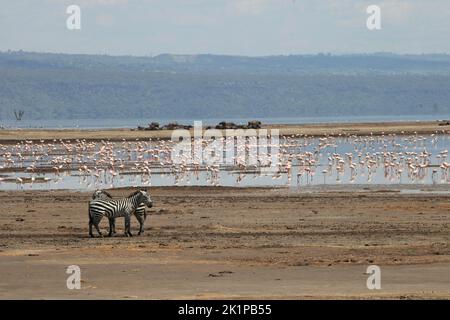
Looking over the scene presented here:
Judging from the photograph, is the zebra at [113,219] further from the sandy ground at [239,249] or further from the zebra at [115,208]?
the sandy ground at [239,249]

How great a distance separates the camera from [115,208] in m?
21.6

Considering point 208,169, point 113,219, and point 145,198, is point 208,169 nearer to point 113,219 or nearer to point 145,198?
point 145,198

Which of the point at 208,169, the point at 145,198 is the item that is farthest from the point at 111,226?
the point at 208,169

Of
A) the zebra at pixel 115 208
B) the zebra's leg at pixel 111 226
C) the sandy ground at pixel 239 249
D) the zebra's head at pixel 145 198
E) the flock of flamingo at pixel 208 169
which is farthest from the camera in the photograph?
the flock of flamingo at pixel 208 169

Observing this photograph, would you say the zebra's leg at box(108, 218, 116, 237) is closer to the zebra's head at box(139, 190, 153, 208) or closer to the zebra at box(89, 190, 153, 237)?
the zebra at box(89, 190, 153, 237)

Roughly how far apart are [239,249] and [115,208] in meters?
2.82

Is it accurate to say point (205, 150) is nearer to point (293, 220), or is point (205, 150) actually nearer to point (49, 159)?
point (49, 159)

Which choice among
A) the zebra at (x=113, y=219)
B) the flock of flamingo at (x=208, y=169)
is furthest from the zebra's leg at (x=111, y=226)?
the flock of flamingo at (x=208, y=169)

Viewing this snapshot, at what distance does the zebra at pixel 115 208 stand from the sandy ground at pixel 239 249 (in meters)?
0.35

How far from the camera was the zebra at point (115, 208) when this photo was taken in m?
21.5

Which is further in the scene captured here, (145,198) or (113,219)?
(145,198)

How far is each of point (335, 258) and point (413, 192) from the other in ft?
46.4

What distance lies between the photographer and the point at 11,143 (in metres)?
66.2
